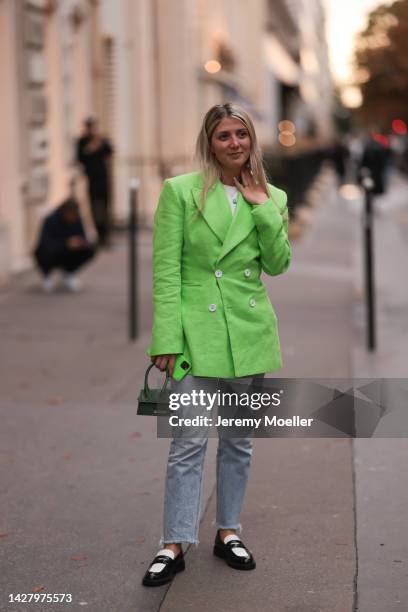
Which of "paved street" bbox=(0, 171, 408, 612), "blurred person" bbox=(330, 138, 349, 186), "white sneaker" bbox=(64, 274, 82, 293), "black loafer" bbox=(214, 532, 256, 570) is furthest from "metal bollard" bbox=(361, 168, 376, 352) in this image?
"blurred person" bbox=(330, 138, 349, 186)

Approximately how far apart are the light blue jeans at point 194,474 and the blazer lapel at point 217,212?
1.81 ft

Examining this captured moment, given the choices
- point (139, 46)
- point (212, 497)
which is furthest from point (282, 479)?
point (139, 46)

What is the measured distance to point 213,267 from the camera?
4.51m

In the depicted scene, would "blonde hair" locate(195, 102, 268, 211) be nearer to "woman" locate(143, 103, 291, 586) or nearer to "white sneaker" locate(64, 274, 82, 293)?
"woman" locate(143, 103, 291, 586)

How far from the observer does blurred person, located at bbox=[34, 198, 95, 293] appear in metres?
12.7

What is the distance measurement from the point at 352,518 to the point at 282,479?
725mm

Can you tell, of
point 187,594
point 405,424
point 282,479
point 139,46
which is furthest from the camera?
point 139,46

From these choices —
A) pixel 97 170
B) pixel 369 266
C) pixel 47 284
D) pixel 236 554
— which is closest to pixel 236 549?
pixel 236 554

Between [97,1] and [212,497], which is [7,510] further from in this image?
[97,1]

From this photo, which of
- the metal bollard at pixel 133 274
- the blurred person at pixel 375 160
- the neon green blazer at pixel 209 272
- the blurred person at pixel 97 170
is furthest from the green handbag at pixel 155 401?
the blurred person at pixel 375 160

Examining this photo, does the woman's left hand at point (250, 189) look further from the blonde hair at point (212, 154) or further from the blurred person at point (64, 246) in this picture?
the blurred person at point (64, 246)

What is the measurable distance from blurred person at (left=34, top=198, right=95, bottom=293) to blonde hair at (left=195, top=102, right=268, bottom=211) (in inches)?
323

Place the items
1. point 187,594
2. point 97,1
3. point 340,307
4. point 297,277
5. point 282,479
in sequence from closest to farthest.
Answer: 1. point 187,594
2. point 282,479
3. point 340,307
4. point 297,277
5. point 97,1

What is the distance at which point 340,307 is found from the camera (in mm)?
A: 12297
